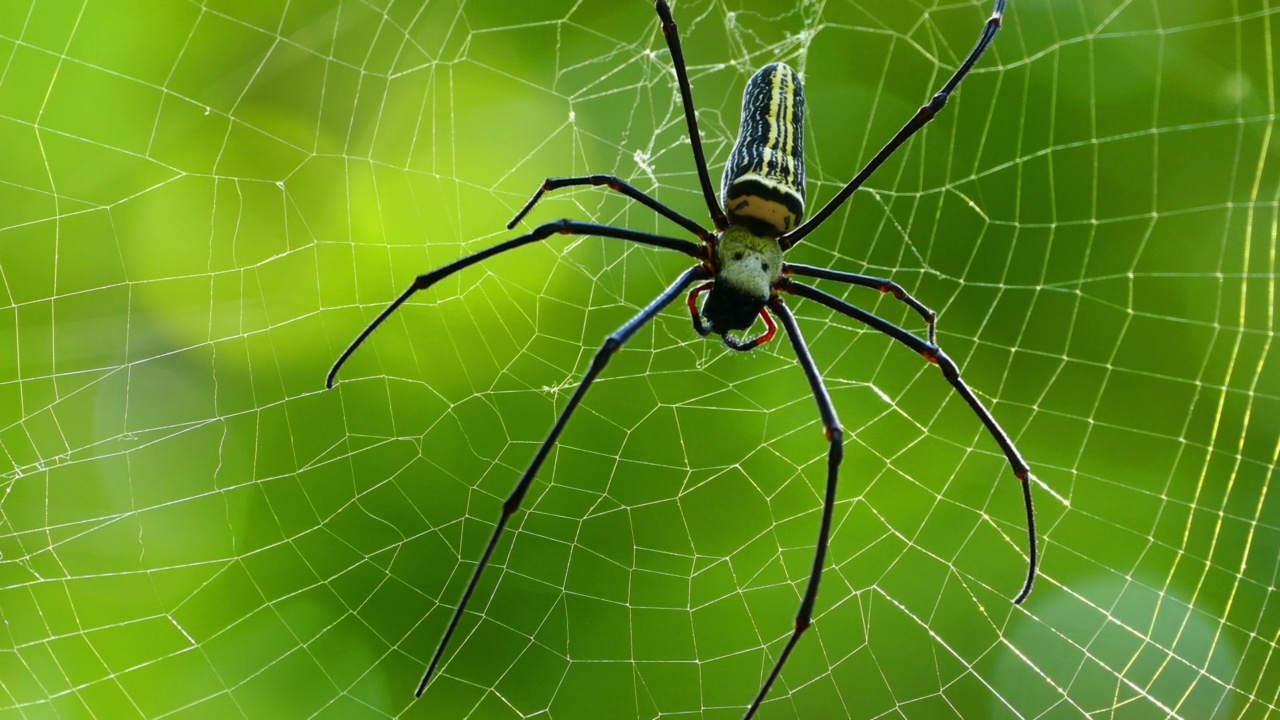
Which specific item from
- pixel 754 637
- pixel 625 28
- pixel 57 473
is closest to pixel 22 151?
pixel 57 473

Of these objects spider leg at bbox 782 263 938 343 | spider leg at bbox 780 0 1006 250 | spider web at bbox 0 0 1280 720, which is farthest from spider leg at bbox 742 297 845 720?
spider web at bbox 0 0 1280 720

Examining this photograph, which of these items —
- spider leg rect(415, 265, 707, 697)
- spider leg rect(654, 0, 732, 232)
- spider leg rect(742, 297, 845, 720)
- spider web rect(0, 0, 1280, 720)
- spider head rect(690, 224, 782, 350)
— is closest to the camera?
spider leg rect(415, 265, 707, 697)

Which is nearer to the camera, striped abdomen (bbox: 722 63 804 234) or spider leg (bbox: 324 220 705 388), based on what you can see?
spider leg (bbox: 324 220 705 388)

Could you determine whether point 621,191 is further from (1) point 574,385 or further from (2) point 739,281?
(1) point 574,385

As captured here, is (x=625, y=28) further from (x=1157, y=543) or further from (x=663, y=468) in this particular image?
(x=1157, y=543)

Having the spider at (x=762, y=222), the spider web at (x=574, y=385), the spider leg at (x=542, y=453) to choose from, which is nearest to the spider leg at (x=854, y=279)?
the spider at (x=762, y=222)

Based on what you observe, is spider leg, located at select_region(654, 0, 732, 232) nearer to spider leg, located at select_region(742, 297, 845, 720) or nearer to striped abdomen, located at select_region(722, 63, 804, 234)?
striped abdomen, located at select_region(722, 63, 804, 234)
